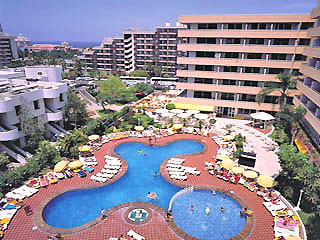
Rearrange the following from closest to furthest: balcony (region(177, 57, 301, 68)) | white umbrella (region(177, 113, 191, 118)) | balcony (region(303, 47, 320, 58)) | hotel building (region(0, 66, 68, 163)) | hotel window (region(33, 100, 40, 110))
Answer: hotel building (region(0, 66, 68, 163)) < balcony (region(303, 47, 320, 58)) < hotel window (region(33, 100, 40, 110)) < balcony (region(177, 57, 301, 68)) < white umbrella (region(177, 113, 191, 118))

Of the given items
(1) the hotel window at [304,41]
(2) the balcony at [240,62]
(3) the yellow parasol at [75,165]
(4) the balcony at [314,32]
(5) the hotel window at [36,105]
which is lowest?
(3) the yellow parasol at [75,165]

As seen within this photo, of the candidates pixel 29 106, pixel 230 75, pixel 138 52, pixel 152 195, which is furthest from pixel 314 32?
pixel 138 52

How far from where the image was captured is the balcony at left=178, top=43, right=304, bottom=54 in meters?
43.1

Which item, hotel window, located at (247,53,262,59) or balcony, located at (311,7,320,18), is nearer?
balcony, located at (311,7,320,18)

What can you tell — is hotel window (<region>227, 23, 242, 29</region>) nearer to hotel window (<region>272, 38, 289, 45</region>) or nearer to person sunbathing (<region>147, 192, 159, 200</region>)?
hotel window (<region>272, 38, 289, 45</region>)

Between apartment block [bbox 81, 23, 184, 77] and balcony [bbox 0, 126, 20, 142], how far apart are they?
80575 millimetres

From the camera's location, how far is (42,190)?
25656mm

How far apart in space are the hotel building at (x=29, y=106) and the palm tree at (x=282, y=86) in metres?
37.7

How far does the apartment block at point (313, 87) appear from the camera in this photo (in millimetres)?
32625

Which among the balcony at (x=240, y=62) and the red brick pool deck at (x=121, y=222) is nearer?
the red brick pool deck at (x=121, y=222)

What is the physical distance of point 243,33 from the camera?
44594 millimetres

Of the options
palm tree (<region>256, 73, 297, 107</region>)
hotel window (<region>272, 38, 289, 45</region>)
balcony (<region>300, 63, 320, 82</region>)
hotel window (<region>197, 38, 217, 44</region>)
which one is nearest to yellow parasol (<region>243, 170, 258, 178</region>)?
balcony (<region>300, 63, 320, 82</region>)

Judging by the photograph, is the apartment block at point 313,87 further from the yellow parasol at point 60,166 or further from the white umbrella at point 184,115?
the yellow parasol at point 60,166

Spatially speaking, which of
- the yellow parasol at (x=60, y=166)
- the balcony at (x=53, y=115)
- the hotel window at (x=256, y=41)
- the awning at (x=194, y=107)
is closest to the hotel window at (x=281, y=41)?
the hotel window at (x=256, y=41)
